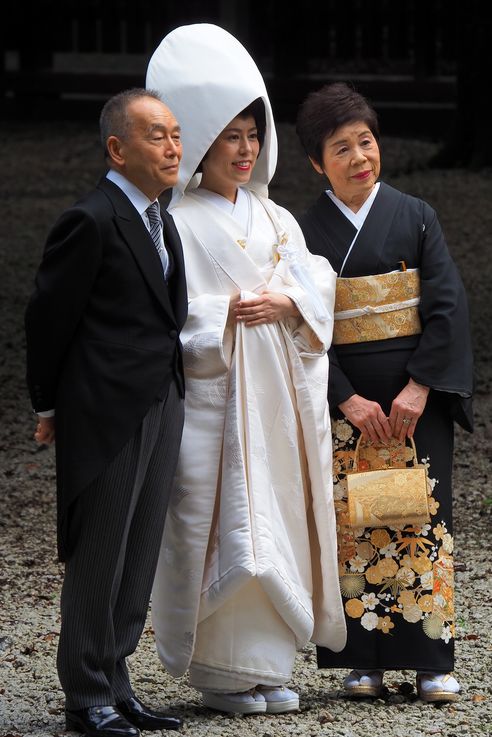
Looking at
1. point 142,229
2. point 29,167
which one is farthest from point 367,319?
point 29,167

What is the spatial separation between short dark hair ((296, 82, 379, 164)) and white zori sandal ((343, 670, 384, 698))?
1.29 metres

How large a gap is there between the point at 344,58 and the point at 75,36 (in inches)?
133

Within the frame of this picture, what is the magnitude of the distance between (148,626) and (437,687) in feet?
3.52

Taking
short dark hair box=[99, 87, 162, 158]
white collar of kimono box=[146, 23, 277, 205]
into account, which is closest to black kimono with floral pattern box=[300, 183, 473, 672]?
white collar of kimono box=[146, 23, 277, 205]

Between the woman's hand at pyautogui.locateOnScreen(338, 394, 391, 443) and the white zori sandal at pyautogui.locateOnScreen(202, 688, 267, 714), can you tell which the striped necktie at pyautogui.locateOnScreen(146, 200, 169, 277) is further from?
the white zori sandal at pyautogui.locateOnScreen(202, 688, 267, 714)

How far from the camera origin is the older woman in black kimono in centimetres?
311

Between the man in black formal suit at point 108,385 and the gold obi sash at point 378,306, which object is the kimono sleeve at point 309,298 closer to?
the gold obi sash at point 378,306

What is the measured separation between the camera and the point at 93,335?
2.71 metres

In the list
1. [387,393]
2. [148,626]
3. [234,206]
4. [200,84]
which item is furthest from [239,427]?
[148,626]

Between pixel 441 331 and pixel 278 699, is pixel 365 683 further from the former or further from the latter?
pixel 441 331

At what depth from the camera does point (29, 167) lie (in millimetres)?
12664

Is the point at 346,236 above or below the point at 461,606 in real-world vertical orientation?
above

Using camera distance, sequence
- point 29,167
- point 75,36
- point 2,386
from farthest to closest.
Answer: point 75,36 < point 29,167 < point 2,386

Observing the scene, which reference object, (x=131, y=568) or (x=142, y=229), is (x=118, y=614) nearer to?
(x=131, y=568)
